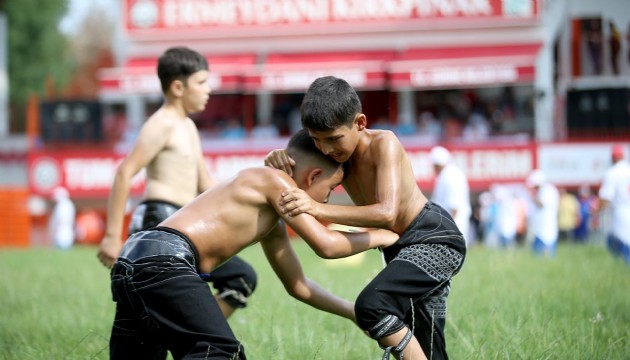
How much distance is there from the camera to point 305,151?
15.2 ft

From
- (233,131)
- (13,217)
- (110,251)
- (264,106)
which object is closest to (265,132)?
(233,131)

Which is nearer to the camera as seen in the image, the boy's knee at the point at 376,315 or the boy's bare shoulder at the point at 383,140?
the boy's knee at the point at 376,315

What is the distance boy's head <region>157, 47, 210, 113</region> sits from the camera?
6.62 m

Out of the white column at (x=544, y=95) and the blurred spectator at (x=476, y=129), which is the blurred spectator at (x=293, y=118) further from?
the white column at (x=544, y=95)

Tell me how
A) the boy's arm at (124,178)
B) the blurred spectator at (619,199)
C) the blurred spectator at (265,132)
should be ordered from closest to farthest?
the boy's arm at (124,178) < the blurred spectator at (619,199) < the blurred spectator at (265,132)

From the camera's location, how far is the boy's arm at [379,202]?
4.49 metres

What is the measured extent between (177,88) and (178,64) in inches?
6.7

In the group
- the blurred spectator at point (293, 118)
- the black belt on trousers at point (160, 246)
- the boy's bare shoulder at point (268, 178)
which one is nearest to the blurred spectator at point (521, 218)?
the blurred spectator at point (293, 118)

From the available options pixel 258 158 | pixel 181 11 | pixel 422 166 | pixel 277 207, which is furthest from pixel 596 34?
pixel 277 207

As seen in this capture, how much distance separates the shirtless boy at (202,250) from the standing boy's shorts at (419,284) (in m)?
0.17

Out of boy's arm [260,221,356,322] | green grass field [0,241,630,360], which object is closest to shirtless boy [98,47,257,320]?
green grass field [0,241,630,360]

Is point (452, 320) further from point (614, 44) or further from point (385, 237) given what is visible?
point (614, 44)

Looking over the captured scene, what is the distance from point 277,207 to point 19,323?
3.97 meters

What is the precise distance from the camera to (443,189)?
13625 mm
